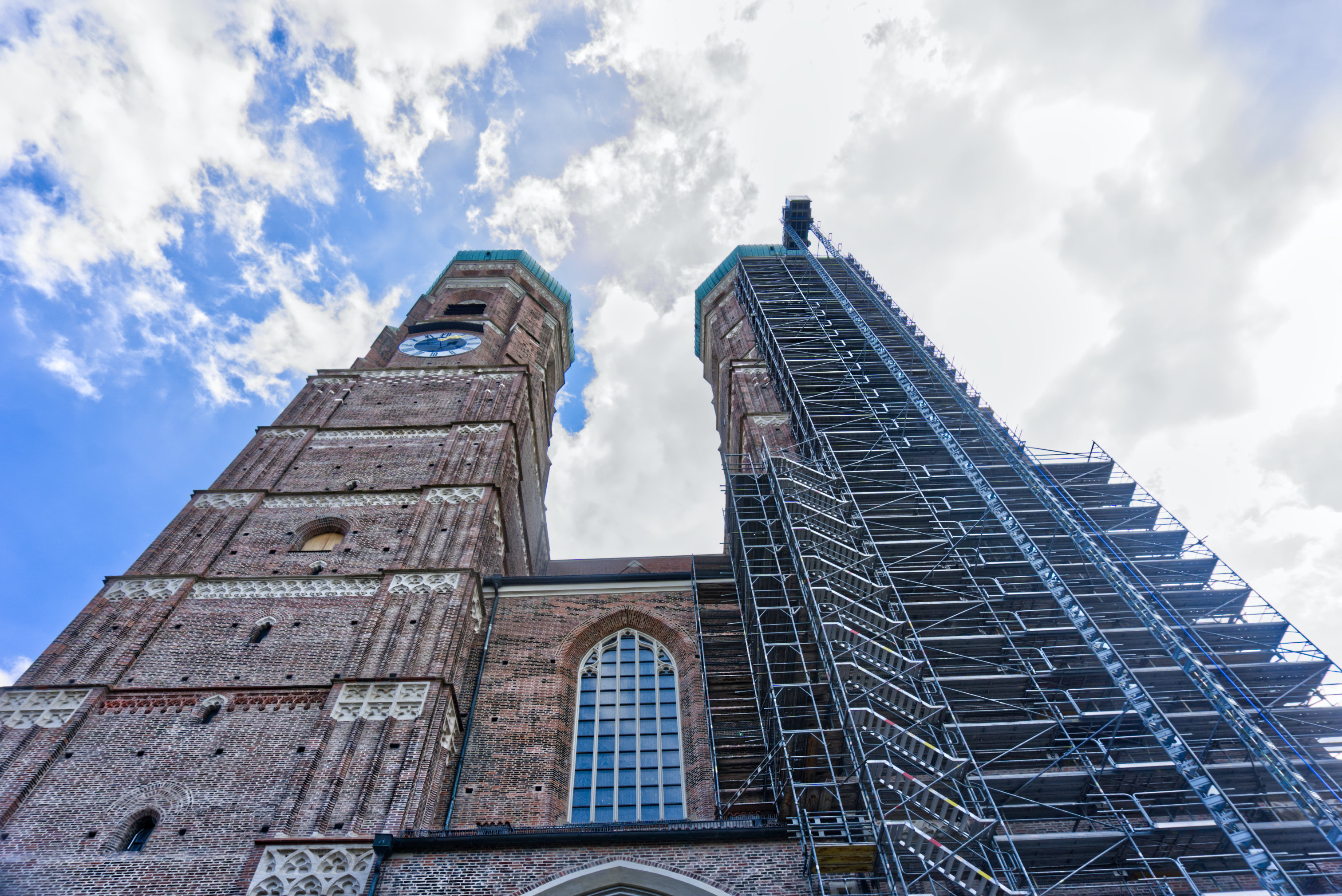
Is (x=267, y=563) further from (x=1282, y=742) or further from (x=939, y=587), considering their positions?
(x=1282, y=742)

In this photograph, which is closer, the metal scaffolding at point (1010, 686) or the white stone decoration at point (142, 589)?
the metal scaffolding at point (1010, 686)

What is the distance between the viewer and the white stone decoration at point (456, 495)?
21.5 metres

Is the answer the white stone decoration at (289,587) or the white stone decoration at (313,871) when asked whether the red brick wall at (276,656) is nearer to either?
the white stone decoration at (289,587)

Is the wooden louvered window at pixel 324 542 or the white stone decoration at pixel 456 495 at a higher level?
the white stone decoration at pixel 456 495

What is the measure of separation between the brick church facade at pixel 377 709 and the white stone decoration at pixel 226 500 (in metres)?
0.07

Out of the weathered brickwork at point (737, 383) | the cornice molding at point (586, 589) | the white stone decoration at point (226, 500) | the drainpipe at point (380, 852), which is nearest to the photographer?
the drainpipe at point (380, 852)

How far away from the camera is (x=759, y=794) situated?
15766mm

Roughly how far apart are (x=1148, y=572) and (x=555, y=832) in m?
14.0

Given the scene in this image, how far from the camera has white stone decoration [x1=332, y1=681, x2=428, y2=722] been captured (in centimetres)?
1498

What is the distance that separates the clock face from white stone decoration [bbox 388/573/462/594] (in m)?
13.5

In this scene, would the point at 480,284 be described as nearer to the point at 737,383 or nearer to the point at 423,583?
the point at 737,383

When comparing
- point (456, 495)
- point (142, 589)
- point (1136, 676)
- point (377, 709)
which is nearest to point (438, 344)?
point (456, 495)

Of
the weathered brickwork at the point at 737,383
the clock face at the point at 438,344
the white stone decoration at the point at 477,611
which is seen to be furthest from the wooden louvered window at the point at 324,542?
the clock face at the point at 438,344

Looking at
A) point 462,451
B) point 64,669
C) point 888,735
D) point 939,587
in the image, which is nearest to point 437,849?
point 888,735
